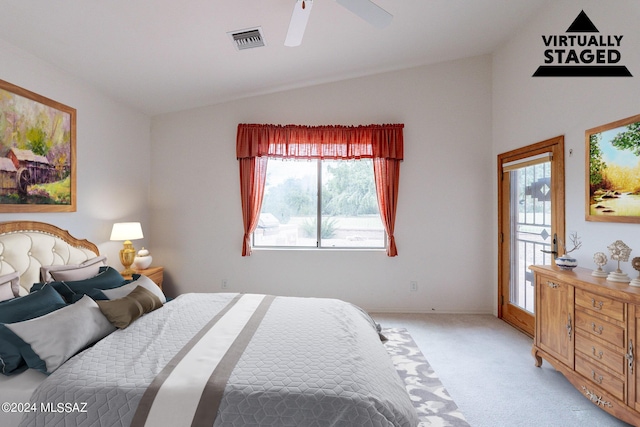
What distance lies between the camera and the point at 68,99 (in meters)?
2.95

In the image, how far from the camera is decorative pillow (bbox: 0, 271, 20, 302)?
2.03 metres

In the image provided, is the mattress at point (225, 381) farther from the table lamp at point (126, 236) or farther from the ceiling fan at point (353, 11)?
the ceiling fan at point (353, 11)

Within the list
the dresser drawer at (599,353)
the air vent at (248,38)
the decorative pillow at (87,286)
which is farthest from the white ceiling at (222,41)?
the dresser drawer at (599,353)

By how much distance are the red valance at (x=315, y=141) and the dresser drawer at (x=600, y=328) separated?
2420mm

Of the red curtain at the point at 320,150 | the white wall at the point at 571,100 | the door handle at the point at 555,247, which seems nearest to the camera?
the white wall at the point at 571,100

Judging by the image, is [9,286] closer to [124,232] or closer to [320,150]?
[124,232]

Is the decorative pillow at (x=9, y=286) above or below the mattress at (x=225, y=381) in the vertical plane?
above

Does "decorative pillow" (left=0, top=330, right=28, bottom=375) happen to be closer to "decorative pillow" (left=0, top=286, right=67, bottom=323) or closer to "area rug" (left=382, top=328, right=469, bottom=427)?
"decorative pillow" (left=0, top=286, right=67, bottom=323)

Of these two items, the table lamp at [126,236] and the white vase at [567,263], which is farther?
the table lamp at [126,236]

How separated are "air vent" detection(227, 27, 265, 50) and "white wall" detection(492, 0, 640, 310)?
272 cm

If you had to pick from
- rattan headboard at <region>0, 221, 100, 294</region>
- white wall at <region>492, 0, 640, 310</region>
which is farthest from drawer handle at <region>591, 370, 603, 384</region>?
rattan headboard at <region>0, 221, 100, 294</region>

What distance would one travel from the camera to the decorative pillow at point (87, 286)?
2252mm

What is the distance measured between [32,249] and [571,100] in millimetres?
4582

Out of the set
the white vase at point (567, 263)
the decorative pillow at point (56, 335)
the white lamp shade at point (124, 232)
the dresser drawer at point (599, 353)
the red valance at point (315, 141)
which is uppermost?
the red valance at point (315, 141)
